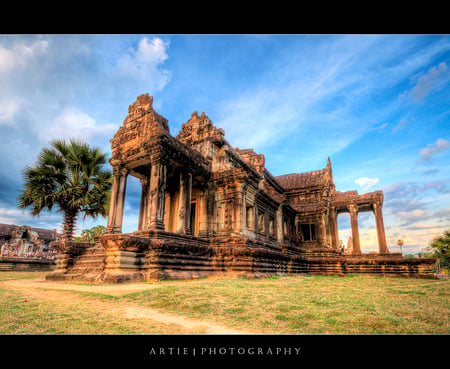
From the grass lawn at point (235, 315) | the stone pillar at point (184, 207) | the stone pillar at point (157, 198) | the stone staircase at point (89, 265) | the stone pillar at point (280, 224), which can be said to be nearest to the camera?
the grass lawn at point (235, 315)

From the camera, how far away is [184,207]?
13.4m

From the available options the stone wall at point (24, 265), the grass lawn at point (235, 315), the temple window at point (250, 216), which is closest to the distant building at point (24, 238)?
the stone wall at point (24, 265)

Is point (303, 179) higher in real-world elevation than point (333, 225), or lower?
higher

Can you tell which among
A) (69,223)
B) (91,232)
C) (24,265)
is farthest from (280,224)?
(91,232)

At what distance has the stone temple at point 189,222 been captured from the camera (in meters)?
10.2

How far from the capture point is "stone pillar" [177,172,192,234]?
42.6 ft

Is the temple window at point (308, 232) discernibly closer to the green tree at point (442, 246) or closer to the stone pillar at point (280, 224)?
the stone pillar at point (280, 224)

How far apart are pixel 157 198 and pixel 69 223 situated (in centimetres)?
893

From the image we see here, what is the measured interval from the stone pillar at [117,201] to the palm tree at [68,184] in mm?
4154

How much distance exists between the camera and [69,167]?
1733 cm

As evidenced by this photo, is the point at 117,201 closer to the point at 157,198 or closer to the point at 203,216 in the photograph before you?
the point at 157,198
